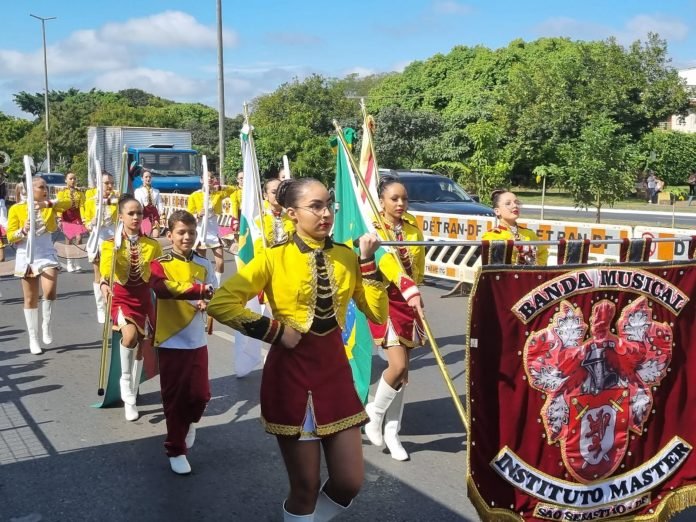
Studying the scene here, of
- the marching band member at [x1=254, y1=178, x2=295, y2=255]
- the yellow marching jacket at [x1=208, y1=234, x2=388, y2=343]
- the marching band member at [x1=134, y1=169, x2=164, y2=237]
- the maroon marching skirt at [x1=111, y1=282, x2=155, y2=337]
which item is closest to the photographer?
the yellow marching jacket at [x1=208, y1=234, x2=388, y2=343]

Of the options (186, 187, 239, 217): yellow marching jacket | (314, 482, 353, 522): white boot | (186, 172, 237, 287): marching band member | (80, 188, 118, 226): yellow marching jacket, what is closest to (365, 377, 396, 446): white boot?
(314, 482, 353, 522): white boot

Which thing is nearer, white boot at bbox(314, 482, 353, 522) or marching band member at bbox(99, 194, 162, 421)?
white boot at bbox(314, 482, 353, 522)

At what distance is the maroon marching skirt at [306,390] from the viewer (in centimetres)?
370

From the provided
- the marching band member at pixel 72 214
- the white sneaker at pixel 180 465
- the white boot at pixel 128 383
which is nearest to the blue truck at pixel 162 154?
the marching band member at pixel 72 214

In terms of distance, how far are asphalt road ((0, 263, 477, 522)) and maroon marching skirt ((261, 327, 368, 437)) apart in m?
1.21

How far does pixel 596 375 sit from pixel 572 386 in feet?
0.44

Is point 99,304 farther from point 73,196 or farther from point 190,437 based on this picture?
point 190,437

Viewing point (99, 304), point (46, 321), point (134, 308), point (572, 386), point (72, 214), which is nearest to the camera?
point (572, 386)

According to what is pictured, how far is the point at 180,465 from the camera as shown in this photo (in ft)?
17.5

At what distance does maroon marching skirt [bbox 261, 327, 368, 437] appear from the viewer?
370cm

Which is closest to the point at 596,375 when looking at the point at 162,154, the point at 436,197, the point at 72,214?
the point at 72,214

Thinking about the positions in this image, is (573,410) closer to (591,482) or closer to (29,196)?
(591,482)

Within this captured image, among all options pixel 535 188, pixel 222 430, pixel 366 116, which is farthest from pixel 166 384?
pixel 535 188

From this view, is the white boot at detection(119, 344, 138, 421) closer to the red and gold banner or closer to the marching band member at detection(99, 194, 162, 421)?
the marching band member at detection(99, 194, 162, 421)
